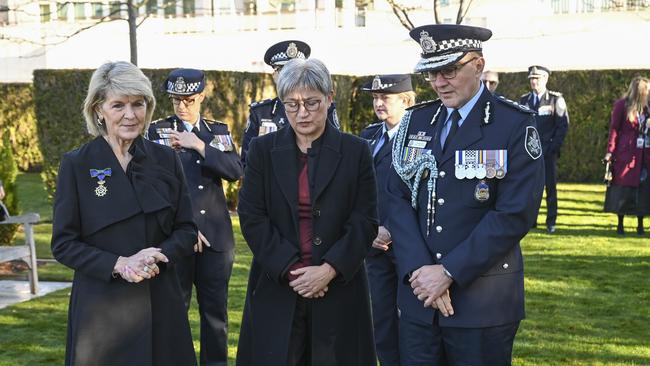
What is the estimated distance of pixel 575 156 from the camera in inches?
784

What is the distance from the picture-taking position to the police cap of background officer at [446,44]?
12.9 ft

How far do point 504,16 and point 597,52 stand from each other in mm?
3672

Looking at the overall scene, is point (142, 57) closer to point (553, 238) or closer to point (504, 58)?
point (504, 58)

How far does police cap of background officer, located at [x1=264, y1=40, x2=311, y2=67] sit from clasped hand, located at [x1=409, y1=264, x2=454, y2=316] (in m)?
2.73

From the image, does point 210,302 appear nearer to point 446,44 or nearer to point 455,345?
→ point 455,345

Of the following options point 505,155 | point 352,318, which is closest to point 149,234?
point 352,318

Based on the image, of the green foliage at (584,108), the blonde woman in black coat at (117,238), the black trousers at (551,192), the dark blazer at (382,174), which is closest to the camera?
the blonde woman in black coat at (117,238)

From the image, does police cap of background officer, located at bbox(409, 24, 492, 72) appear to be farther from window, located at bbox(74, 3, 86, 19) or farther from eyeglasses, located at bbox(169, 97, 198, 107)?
window, located at bbox(74, 3, 86, 19)

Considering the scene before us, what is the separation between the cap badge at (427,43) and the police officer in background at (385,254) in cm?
145

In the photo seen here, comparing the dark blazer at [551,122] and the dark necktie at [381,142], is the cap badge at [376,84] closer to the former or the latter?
the dark necktie at [381,142]

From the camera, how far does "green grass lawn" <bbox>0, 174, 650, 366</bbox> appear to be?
6637 millimetres

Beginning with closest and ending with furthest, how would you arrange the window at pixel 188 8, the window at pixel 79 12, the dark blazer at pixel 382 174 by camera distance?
the dark blazer at pixel 382 174 < the window at pixel 188 8 < the window at pixel 79 12

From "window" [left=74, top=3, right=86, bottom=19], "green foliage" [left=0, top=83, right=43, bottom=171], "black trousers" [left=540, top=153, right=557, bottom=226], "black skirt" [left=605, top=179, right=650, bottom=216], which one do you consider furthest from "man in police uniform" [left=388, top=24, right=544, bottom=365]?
"window" [left=74, top=3, right=86, bottom=19]

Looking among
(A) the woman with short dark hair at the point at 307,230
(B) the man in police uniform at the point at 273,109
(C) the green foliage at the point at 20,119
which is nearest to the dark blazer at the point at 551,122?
(B) the man in police uniform at the point at 273,109
